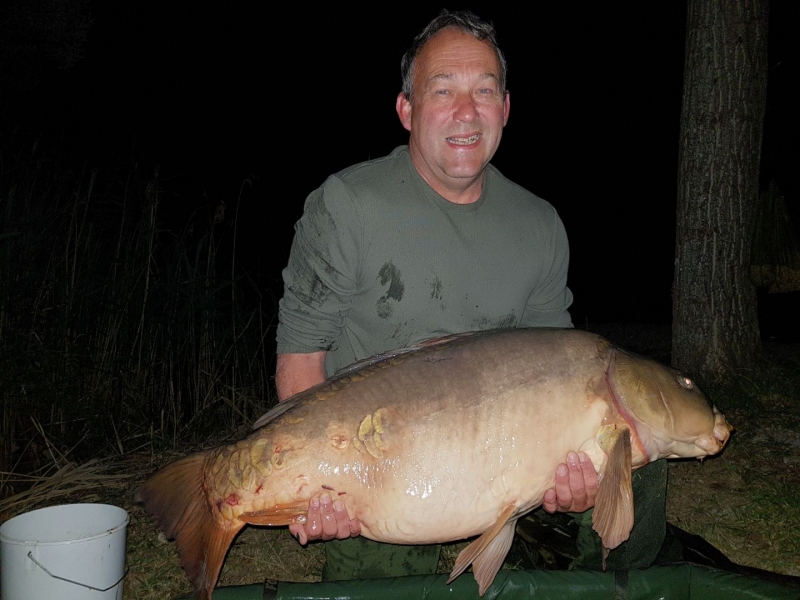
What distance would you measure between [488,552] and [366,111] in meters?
20.1

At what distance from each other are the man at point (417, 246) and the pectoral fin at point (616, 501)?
48 centimetres

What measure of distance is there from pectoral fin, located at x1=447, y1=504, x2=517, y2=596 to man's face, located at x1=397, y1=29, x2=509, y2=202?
0.93 metres

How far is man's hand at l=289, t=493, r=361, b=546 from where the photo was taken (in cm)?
156

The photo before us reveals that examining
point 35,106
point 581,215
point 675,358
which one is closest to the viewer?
point 675,358

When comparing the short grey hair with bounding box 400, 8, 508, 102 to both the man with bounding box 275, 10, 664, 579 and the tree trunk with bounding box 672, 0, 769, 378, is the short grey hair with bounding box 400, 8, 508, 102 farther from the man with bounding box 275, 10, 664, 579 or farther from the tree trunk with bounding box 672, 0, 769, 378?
the tree trunk with bounding box 672, 0, 769, 378

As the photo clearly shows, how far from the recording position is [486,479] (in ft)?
5.14

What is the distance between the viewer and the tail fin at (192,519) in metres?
1.57

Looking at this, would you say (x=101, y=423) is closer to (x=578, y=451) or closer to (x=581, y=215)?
(x=578, y=451)

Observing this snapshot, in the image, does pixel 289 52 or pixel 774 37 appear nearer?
pixel 774 37

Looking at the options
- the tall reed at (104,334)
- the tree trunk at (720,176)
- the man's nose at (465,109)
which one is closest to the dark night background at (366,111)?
the tall reed at (104,334)

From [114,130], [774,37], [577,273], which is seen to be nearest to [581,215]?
[577,273]

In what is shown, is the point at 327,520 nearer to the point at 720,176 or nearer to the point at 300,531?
the point at 300,531

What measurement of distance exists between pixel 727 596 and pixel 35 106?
6775mm

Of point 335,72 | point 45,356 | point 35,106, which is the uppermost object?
point 335,72
